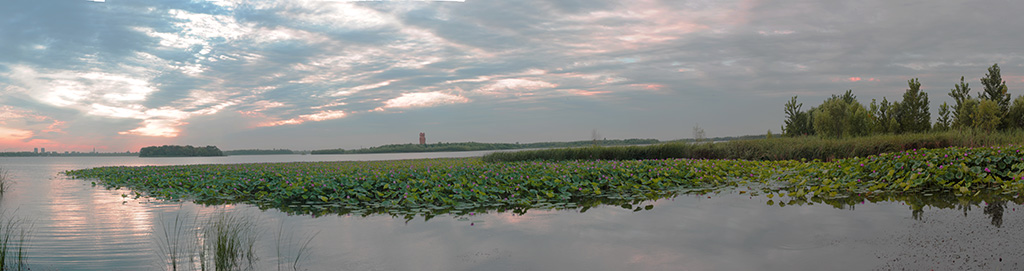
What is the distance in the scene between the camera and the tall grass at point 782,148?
56.3 ft

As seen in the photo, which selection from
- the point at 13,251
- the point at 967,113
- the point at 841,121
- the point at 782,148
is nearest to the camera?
the point at 13,251

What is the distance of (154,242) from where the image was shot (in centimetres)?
715

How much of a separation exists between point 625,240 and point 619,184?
5788mm

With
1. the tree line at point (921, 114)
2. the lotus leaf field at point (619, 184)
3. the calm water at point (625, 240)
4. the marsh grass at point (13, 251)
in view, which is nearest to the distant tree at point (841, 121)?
the tree line at point (921, 114)

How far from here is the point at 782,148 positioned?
19906 mm

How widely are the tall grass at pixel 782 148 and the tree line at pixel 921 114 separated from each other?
480cm

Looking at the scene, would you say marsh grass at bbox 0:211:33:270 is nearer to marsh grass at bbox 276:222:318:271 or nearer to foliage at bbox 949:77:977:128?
marsh grass at bbox 276:222:318:271

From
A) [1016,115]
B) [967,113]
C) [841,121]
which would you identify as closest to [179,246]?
[841,121]

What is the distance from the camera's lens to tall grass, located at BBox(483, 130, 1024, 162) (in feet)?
56.3

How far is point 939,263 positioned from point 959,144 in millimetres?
15948

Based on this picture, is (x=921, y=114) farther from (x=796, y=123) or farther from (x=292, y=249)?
(x=292, y=249)

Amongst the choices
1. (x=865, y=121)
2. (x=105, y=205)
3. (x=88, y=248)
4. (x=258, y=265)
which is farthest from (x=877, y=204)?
(x=865, y=121)

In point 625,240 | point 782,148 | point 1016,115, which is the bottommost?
point 625,240

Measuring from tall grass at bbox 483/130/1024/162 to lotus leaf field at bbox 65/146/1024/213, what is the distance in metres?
5.46
